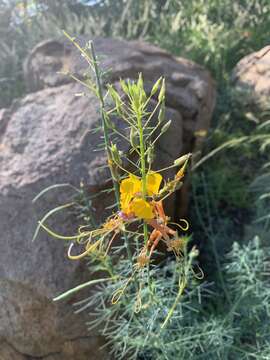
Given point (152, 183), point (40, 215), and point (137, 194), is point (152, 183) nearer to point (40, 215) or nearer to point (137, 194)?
point (137, 194)

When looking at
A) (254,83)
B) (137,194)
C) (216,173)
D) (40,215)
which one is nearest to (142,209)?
(137,194)

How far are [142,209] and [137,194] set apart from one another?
0.03 m

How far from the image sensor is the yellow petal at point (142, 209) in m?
0.89

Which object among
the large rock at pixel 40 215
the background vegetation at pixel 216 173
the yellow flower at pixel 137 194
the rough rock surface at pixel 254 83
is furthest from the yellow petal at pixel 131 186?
the rough rock surface at pixel 254 83

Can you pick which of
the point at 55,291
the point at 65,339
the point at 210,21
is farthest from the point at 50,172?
the point at 210,21

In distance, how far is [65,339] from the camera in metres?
1.78

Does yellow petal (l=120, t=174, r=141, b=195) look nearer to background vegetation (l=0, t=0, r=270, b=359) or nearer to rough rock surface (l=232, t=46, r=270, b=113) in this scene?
background vegetation (l=0, t=0, r=270, b=359)

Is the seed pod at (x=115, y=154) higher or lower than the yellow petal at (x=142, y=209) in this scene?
higher

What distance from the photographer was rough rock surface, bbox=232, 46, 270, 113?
260cm

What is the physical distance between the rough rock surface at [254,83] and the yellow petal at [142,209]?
177 centimetres

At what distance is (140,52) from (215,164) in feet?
2.00

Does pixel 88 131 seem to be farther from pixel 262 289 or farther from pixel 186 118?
pixel 262 289

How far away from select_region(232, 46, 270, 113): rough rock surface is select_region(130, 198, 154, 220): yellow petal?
1774mm

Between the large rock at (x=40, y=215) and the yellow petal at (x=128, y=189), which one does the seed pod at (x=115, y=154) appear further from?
the large rock at (x=40, y=215)
